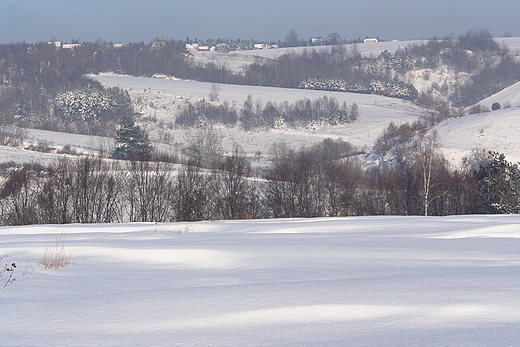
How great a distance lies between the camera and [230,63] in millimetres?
186375

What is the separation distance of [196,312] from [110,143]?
3303 inches

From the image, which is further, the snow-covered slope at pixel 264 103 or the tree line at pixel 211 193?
the snow-covered slope at pixel 264 103

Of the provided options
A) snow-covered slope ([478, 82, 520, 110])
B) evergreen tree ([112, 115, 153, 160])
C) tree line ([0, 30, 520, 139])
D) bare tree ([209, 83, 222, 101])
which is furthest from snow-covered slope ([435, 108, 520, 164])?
tree line ([0, 30, 520, 139])

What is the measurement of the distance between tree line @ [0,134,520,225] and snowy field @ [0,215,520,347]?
3162cm

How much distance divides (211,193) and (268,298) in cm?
3868

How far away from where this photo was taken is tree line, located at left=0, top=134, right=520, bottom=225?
130ft

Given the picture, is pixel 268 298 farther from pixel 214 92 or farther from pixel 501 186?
pixel 214 92

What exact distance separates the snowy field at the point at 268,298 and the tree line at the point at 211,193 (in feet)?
104

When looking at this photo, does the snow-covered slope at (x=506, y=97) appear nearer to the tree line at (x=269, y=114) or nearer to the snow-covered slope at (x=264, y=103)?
the snow-covered slope at (x=264, y=103)

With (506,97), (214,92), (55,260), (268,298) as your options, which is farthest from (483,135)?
(214,92)

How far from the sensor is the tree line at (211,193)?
39688mm

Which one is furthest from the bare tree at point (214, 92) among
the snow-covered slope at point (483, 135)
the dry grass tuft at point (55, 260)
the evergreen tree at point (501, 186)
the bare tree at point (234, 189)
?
the dry grass tuft at point (55, 260)

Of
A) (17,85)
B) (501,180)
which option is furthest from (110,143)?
(17,85)

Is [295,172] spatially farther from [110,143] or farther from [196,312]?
[110,143]
